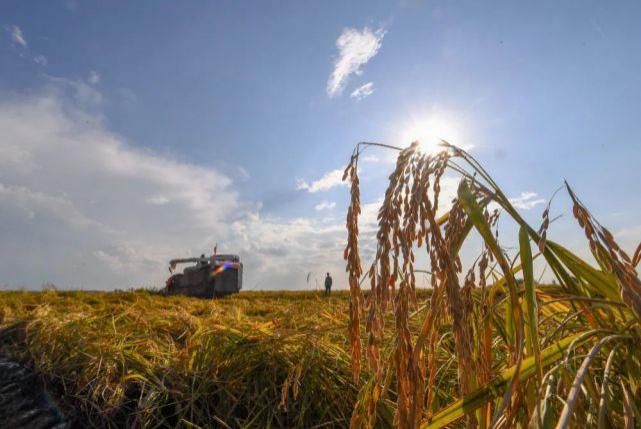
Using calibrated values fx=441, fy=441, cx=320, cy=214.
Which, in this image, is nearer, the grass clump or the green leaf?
the green leaf

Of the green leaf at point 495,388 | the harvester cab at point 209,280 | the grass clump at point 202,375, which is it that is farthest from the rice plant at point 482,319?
the harvester cab at point 209,280

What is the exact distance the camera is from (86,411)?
2.49 metres

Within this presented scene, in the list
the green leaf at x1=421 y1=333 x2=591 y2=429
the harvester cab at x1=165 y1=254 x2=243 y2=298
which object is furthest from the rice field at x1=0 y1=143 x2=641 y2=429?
the harvester cab at x1=165 y1=254 x2=243 y2=298

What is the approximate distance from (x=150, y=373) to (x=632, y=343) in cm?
240

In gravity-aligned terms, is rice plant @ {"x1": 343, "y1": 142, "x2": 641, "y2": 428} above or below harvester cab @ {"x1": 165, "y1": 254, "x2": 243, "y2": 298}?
below

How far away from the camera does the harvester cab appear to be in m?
18.6

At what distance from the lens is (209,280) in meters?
18.6

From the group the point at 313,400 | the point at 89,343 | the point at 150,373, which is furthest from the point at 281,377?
the point at 89,343

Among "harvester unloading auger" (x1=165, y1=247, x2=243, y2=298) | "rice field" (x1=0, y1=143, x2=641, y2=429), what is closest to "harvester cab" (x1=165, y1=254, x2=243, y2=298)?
"harvester unloading auger" (x1=165, y1=247, x2=243, y2=298)

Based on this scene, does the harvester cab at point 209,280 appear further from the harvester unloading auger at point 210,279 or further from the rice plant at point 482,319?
the rice plant at point 482,319

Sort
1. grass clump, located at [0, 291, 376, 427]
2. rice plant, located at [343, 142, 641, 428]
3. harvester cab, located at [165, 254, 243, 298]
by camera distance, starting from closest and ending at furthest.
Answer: rice plant, located at [343, 142, 641, 428], grass clump, located at [0, 291, 376, 427], harvester cab, located at [165, 254, 243, 298]

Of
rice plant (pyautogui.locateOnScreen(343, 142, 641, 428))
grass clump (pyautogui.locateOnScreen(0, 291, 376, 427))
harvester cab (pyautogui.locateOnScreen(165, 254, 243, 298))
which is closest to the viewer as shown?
rice plant (pyautogui.locateOnScreen(343, 142, 641, 428))

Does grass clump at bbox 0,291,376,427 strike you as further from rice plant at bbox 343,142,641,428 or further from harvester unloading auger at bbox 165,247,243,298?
harvester unloading auger at bbox 165,247,243,298

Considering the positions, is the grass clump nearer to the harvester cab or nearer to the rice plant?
the rice plant
